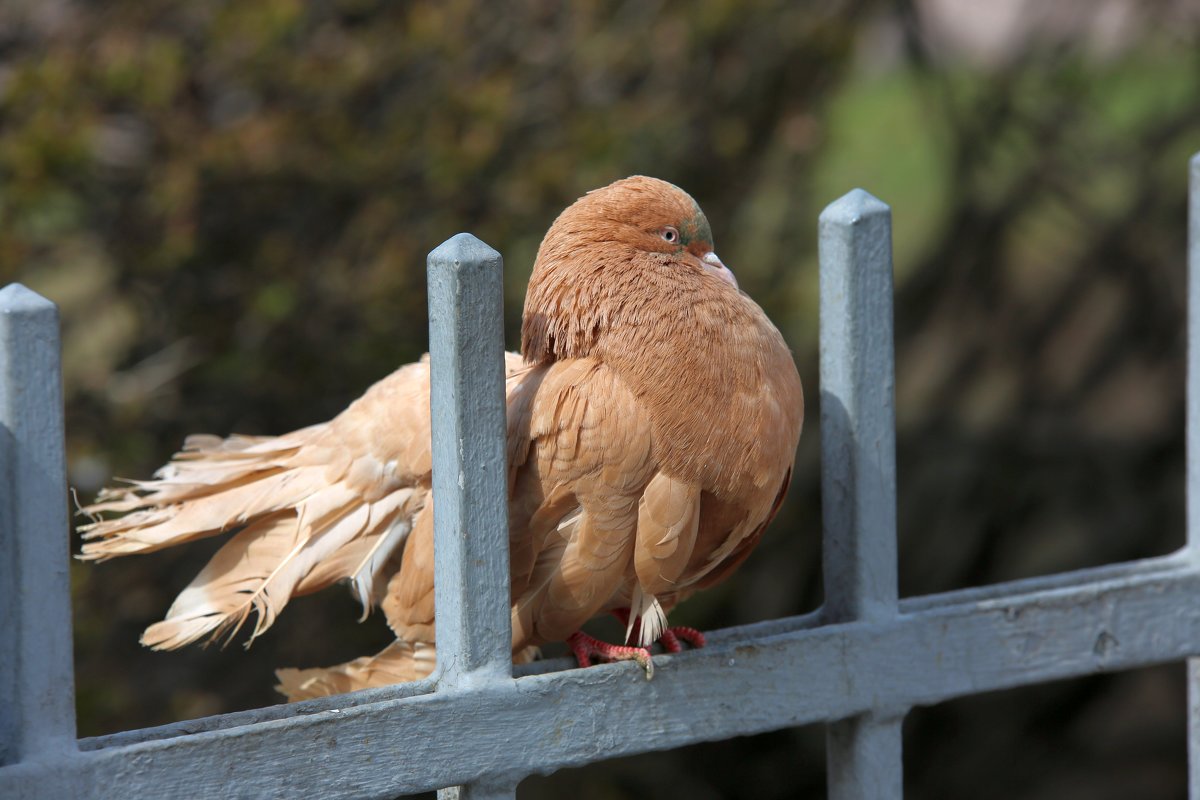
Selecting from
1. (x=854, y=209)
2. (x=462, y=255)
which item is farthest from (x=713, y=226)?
(x=462, y=255)

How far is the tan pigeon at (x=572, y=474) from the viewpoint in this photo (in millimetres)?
1911

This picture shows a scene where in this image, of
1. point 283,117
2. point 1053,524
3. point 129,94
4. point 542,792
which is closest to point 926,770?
point 1053,524

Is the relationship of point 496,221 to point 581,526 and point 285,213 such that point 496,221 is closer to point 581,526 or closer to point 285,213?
point 285,213

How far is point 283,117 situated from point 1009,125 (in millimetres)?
2721

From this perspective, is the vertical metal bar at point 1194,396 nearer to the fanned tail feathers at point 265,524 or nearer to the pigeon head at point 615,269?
the pigeon head at point 615,269

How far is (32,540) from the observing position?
1.42 m

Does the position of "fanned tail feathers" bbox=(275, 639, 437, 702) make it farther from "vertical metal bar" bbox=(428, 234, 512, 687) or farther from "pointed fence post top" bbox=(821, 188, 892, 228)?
"pointed fence post top" bbox=(821, 188, 892, 228)

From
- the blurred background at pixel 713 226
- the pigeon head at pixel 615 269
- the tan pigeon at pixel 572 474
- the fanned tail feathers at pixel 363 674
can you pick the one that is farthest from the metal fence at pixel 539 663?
the blurred background at pixel 713 226

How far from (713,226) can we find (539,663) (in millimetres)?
2646

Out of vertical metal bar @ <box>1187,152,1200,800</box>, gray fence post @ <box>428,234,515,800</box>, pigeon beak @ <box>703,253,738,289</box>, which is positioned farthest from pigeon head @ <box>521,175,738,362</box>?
vertical metal bar @ <box>1187,152,1200,800</box>

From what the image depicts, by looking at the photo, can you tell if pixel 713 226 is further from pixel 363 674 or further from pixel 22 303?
pixel 22 303

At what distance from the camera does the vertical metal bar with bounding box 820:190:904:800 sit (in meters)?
1.88

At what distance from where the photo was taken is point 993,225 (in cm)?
506

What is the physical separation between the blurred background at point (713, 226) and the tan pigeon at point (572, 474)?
1437 mm
